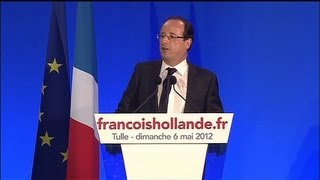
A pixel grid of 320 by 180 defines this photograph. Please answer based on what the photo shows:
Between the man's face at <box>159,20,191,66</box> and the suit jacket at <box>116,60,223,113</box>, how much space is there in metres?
0.10

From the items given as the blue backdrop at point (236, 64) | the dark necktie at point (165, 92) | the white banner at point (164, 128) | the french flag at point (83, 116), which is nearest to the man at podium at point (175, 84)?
the dark necktie at point (165, 92)

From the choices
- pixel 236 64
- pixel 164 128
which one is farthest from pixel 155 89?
pixel 236 64

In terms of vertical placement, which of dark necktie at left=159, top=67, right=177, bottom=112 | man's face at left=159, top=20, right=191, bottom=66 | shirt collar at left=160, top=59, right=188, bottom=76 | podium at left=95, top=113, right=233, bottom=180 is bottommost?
podium at left=95, top=113, right=233, bottom=180

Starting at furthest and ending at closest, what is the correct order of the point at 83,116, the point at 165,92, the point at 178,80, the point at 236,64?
the point at 236,64
the point at 83,116
the point at 178,80
the point at 165,92

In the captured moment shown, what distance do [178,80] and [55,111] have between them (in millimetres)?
786

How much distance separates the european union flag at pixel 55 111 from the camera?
2.32 meters

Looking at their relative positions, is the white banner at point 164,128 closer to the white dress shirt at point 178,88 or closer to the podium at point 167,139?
the podium at point 167,139

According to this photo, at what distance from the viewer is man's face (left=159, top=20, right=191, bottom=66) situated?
1.76m

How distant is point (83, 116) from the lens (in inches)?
89.2

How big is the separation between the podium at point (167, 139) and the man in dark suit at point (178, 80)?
1.01 feet

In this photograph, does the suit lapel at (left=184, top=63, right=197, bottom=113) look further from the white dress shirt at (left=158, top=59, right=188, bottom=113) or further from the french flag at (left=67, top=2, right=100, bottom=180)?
the french flag at (left=67, top=2, right=100, bottom=180)

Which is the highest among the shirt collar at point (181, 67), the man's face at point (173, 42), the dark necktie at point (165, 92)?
the man's face at point (173, 42)

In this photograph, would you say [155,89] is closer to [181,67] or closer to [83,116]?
[181,67]

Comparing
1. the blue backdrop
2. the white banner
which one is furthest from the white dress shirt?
the blue backdrop
